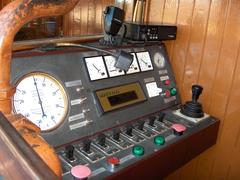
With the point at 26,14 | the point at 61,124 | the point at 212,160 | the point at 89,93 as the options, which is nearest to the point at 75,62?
the point at 89,93

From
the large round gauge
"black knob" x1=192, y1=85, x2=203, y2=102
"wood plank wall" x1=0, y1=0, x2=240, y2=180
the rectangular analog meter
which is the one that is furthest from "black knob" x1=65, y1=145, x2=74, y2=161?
"wood plank wall" x1=0, y1=0, x2=240, y2=180

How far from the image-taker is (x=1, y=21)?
1.80 feet

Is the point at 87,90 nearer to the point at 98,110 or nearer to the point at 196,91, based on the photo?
the point at 98,110

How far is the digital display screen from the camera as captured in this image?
3.95 feet

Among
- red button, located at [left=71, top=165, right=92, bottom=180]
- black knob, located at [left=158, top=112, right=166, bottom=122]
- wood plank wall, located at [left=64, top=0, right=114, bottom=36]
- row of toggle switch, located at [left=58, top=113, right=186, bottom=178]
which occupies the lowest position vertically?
row of toggle switch, located at [left=58, top=113, right=186, bottom=178]

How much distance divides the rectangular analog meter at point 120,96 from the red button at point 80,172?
1.18ft

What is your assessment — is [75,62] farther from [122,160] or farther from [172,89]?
[172,89]

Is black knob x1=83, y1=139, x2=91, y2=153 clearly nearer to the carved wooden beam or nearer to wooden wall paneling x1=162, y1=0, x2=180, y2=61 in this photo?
the carved wooden beam

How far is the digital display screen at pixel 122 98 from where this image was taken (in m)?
1.20

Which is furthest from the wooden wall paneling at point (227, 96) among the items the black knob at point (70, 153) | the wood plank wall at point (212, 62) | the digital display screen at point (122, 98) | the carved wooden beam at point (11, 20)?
the carved wooden beam at point (11, 20)

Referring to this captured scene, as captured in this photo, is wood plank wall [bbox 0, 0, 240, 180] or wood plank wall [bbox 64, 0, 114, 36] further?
wood plank wall [bbox 64, 0, 114, 36]

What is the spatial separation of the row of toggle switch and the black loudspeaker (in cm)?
46

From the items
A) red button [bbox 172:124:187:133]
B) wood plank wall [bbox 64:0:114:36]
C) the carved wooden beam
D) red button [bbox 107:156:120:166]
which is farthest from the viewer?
wood plank wall [bbox 64:0:114:36]

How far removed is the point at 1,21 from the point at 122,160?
61cm
